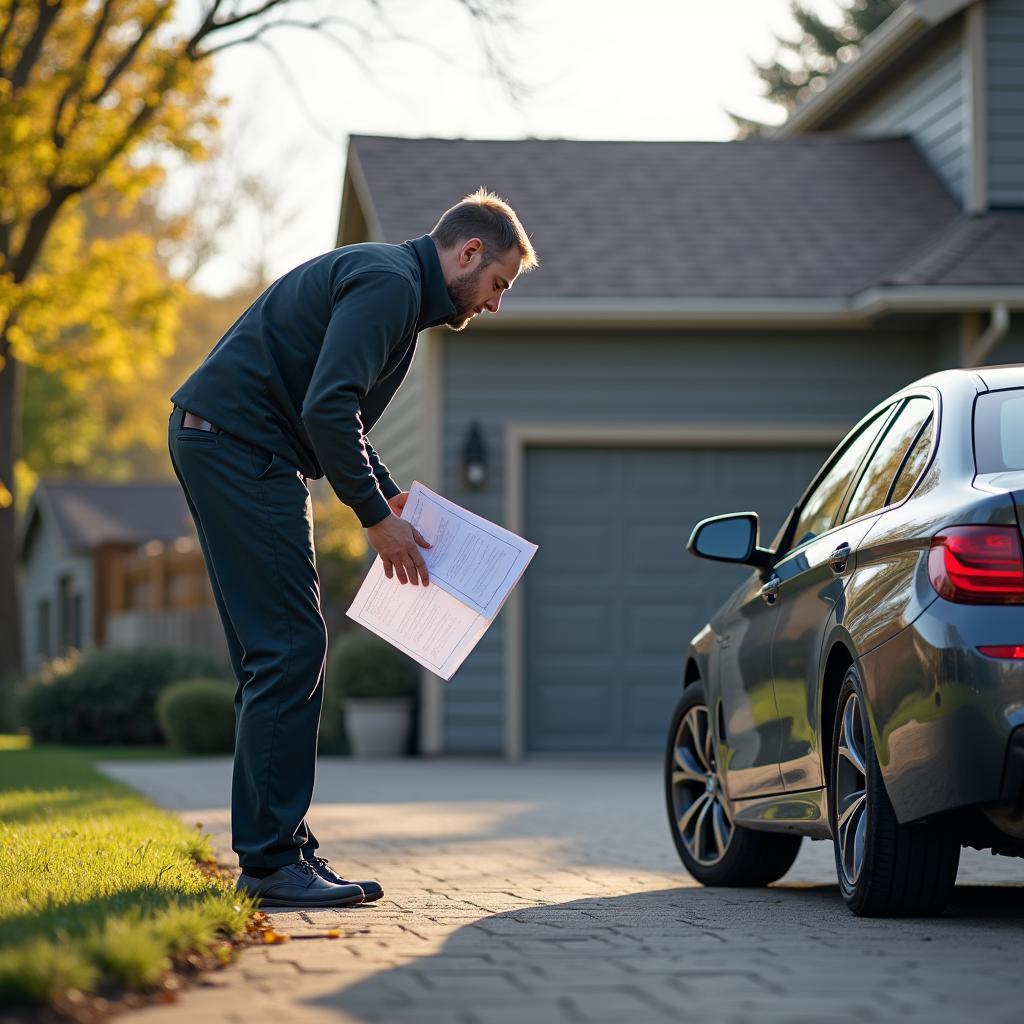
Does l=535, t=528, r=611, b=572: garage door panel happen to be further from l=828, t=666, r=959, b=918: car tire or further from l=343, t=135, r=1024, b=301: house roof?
l=828, t=666, r=959, b=918: car tire

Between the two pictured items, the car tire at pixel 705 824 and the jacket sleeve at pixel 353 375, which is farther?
the car tire at pixel 705 824

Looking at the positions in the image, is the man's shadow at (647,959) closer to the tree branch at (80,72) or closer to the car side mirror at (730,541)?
the car side mirror at (730,541)

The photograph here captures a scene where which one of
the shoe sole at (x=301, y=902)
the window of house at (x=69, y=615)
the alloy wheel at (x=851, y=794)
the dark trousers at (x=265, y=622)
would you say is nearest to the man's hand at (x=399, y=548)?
the dark trousers at (x=265, y=622)

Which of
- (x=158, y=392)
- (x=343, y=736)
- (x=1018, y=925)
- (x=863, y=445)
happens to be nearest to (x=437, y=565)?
(x=863, y=445)

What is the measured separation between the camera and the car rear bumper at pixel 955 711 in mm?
4422

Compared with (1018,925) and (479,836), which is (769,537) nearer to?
(479,836)

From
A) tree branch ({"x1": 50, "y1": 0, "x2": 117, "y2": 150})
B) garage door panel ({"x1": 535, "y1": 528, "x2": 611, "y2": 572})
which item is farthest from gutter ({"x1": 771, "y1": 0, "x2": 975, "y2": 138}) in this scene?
tree branch ({"x1": 50, "y1": 0, "x2": 117, "y2": 150})

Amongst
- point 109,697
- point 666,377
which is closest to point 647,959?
point 666,377

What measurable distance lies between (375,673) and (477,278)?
33.3ft

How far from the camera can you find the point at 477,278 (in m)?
5.48

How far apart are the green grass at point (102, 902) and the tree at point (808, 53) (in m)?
34.2

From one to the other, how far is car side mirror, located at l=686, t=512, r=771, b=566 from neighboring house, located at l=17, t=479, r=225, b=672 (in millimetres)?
15461

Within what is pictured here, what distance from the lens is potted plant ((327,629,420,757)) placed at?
15289 millimetres

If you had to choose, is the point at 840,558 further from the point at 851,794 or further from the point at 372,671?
the point at 372,671
